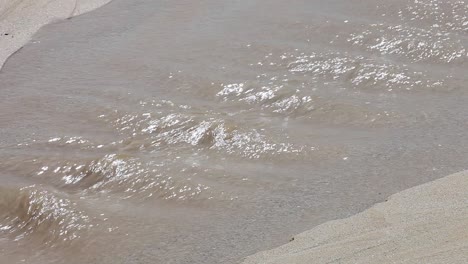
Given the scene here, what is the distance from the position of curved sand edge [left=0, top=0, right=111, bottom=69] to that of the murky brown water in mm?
245

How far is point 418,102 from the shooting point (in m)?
5.60

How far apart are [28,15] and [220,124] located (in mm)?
3657

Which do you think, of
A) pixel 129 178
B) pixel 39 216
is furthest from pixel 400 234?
pixel 39 216

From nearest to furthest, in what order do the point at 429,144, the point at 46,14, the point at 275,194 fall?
the point at 275,194 → the point at 429,144 → the point at 46,14

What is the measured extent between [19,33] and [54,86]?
1574mm

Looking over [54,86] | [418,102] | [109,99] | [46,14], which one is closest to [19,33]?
[46,14]

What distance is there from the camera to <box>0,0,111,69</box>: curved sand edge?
25.3 ft

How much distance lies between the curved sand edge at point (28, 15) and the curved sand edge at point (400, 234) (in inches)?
174

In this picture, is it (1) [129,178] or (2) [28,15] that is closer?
(1) [129,178]

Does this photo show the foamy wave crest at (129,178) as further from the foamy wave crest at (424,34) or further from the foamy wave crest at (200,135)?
the foamy wave crest at (424,34)

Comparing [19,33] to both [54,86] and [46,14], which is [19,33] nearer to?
[46,14]

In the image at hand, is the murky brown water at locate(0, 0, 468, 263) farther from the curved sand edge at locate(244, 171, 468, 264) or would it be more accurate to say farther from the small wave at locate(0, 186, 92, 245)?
the curved sand edge at locate(244, 171, 468, 264)

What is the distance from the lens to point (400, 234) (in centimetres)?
344

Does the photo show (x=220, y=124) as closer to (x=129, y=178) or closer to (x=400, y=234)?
(x=129, y=178)
